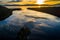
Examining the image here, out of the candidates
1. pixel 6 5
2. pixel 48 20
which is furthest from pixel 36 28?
pixel 6 5

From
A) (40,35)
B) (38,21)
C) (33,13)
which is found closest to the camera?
(40,35)

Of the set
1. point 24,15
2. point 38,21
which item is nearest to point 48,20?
point 38,21

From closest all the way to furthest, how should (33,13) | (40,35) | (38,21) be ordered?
(40,35) < (38,21) < (33,13)

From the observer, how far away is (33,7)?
113cm

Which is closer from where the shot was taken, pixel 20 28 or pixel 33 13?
pixel 20 28

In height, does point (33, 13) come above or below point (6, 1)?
below

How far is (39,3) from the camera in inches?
45.4

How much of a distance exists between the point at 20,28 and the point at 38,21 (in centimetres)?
16

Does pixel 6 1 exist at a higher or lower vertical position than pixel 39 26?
higher

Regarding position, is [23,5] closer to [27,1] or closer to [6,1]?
[27,1]

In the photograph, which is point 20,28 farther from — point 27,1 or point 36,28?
point 27,1

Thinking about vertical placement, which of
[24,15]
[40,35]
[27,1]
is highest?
[27,1]

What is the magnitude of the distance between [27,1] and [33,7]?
0.28ft

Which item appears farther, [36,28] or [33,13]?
[33,13]
